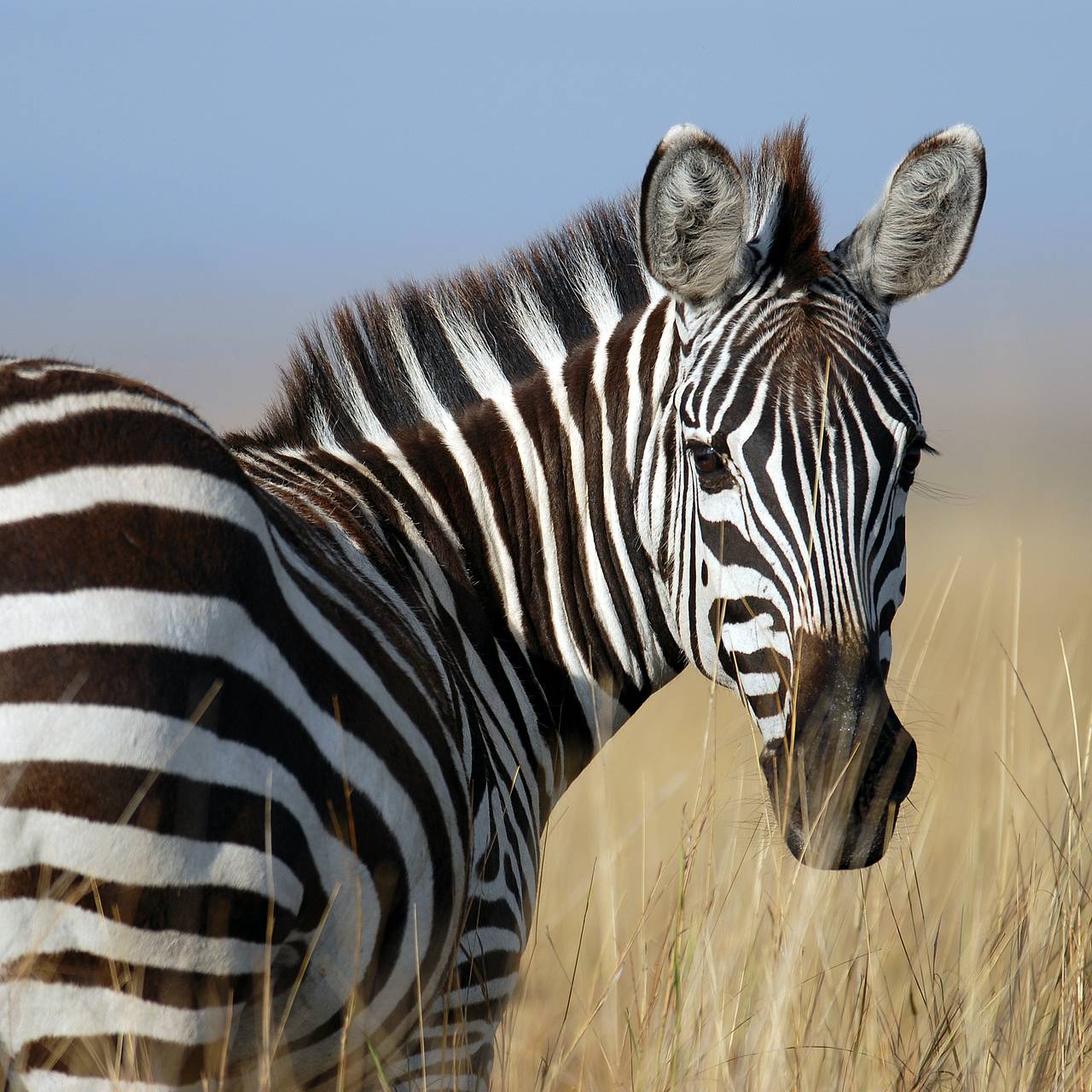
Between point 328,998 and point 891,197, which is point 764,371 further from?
point 328,998

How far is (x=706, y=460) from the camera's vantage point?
317 centimetres

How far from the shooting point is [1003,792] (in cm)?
417

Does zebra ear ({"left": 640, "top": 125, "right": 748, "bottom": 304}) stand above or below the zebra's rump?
above

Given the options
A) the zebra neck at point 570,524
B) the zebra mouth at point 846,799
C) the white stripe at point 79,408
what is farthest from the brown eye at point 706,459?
the white stripe at point 79,408

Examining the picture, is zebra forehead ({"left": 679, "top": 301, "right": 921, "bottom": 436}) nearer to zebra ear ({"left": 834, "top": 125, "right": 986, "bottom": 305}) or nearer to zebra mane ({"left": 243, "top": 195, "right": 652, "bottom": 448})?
zebra ear ({"left": 834, "top": 125, "right": 986, "bottom": 305})

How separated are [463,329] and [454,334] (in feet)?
0.12

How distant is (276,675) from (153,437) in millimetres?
516

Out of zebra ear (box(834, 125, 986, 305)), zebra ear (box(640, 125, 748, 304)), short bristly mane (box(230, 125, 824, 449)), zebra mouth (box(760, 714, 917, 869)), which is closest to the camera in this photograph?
zebra mouth (box(760, 714, 917, 869))

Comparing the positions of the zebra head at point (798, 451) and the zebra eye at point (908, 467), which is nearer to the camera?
the zebra head at point (798, 451)

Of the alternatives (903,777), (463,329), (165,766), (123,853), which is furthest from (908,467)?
(123,853)

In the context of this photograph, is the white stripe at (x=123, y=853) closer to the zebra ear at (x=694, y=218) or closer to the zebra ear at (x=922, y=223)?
the zebra ear at (x=694, y=218)

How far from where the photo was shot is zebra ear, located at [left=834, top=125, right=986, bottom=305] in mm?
3545

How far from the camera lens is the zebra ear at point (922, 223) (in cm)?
354

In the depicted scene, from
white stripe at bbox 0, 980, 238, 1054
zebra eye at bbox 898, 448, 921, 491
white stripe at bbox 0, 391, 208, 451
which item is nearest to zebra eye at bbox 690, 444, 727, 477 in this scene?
zebra eye at bbox 898, 448, 921, 491
